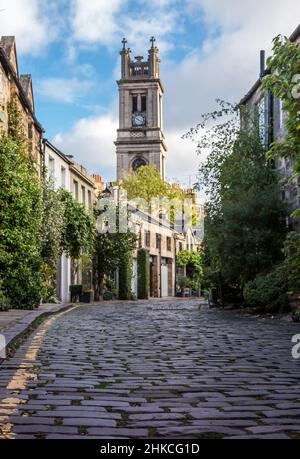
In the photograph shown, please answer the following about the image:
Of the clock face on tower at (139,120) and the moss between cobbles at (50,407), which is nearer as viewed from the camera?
the moss between cobbles at (50,407)

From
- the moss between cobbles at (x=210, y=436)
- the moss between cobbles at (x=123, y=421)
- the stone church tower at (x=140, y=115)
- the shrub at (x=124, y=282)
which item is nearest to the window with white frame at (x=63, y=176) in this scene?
the shrub at (x=124, y=282)

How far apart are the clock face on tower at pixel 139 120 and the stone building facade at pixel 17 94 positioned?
59.5m

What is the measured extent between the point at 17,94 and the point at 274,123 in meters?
9.63

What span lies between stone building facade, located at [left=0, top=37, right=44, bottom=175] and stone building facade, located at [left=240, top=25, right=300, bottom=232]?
865 centimetres

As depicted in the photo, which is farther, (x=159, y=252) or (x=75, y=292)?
(x=159, y=252)

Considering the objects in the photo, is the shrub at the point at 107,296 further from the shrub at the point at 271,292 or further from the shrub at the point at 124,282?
the shrub at the point at 271,292

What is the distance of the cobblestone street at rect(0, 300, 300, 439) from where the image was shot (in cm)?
436

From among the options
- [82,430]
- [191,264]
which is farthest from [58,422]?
[191,264]

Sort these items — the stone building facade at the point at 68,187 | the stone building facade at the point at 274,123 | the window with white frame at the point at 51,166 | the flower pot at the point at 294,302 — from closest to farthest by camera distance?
the flower pot at the point at 294,302
the stone building facade at the point at 274,123
the window with white frame at the point at 51,166
the stone building facade at the point at 68,187

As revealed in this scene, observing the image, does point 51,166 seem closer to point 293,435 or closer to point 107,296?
point 107,296

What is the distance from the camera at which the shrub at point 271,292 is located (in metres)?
17.4

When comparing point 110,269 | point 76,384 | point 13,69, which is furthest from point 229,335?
point 110,269

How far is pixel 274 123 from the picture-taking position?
22.5m
